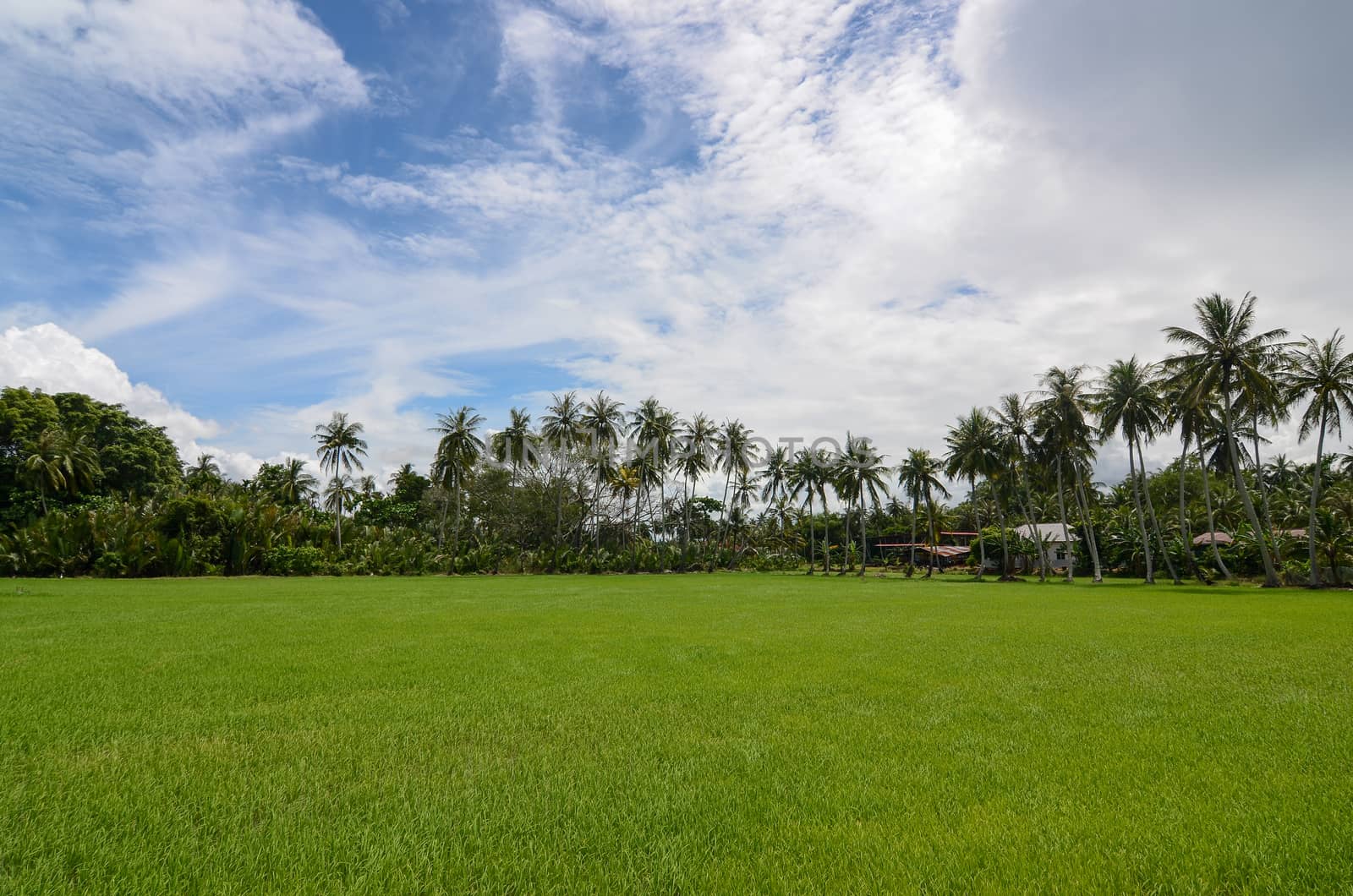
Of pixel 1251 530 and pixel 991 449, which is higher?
pixel 991 449

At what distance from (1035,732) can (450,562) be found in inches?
1930

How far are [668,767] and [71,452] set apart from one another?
54.2m

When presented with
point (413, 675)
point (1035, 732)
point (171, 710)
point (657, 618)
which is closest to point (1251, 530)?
point (657, 618)

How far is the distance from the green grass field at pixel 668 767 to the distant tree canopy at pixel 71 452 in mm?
40250

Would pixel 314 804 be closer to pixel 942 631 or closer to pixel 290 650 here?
pixel 290 650

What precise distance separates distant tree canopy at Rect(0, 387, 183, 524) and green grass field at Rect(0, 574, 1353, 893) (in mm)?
40250

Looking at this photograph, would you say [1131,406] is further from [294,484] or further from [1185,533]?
[294,484]

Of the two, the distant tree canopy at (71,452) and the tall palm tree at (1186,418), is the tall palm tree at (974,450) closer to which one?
the tall palm tree at (1186,418)

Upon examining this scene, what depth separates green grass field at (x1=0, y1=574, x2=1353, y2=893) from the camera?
154 inches

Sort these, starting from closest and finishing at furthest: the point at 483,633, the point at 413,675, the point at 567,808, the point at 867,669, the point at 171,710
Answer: the point at 567,808, the point at 171,710, the point at 413,675, the point at 867,669, the point at 483,633

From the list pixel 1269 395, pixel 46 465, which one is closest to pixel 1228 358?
pixel 1269 395

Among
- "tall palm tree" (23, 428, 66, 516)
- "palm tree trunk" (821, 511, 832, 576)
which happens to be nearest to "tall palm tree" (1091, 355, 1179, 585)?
"palm tree trunk" (821, 511, 832, 576)

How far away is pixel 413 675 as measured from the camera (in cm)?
948

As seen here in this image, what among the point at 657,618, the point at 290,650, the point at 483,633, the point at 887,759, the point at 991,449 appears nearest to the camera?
the point at 887,759
